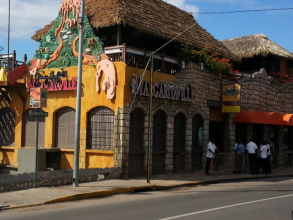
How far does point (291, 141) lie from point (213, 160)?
404 inches

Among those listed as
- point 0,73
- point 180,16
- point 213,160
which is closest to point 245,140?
point 213,160

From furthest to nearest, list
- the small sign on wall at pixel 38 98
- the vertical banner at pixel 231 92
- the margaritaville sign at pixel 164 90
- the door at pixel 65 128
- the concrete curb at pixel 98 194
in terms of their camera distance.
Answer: the vertical banner at pixel 231 92, the door at pixel 65 128, the margaritaville sign at pixel 164 90, the small sign on wall at pixel 38 98, the concrete curb at pixel 98 194

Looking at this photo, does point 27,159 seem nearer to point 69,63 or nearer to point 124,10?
point 69,63

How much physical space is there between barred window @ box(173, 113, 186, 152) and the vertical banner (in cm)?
306

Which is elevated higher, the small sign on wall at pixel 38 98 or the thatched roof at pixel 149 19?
the thatched roof at pixel 149 19

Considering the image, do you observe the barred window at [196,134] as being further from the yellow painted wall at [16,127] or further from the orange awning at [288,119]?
the yellow painted wall at [16,127]

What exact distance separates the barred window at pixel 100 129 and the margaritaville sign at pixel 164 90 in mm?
1491

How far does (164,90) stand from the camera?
1803cm

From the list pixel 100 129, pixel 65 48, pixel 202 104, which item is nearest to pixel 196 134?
pixel 202 104

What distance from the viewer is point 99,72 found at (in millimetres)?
17016

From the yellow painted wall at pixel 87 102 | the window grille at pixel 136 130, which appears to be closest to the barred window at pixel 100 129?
the yellow painted wall at pixel 87 102

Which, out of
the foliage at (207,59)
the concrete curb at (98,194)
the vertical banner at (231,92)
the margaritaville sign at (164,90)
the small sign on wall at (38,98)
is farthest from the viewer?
the vertical banner at (231,92)

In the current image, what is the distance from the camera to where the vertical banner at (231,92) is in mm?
20781

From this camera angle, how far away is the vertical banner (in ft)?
68.2
